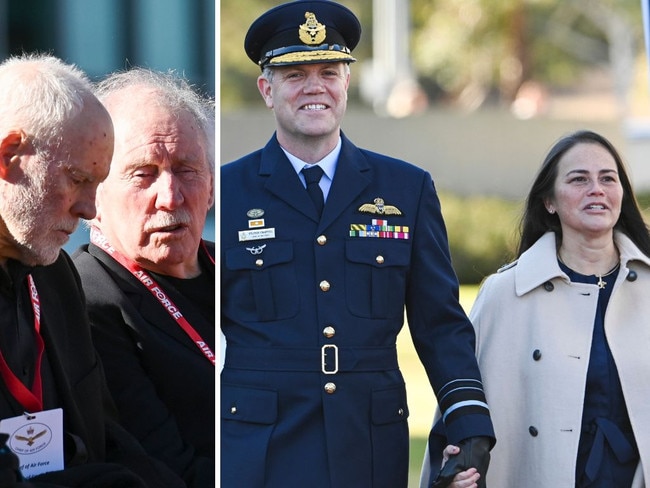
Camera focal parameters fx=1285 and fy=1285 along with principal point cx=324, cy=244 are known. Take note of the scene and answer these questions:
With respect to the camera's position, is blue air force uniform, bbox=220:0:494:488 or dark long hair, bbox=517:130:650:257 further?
dark long hair, bbox=517:130:650:257

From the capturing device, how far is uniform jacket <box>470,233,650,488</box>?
12.8 feet

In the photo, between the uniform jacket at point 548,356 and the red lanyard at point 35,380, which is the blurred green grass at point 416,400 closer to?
the uniform jacket at point 548,356

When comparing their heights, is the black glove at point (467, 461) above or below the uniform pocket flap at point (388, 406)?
below

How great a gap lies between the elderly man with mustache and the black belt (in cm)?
43

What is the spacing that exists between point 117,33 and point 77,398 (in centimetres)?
85

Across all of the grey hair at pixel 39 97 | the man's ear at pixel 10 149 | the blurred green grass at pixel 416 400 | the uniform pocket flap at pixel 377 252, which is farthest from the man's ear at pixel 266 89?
the blurred green grass at pixel 416 400

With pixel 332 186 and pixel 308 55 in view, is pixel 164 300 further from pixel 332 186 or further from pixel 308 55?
pixel 308 55

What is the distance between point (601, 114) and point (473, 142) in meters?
7.73

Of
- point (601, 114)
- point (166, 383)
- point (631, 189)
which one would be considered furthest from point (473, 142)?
point (166, 383)

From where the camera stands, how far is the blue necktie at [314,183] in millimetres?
3754

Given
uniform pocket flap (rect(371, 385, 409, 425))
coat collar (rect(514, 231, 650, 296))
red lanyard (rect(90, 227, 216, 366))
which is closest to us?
red lanyard (rect(90, 227, 216, 366))

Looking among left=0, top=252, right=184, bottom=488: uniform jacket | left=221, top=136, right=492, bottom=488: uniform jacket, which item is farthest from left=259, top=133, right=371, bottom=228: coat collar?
left=0, top=252, right=184, bottom=488: uniform jacket

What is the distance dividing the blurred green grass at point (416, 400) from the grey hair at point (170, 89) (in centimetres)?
358

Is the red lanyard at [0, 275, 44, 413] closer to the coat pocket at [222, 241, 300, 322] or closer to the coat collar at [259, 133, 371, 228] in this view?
the coat pocket at [222, 241, 300, 322]
